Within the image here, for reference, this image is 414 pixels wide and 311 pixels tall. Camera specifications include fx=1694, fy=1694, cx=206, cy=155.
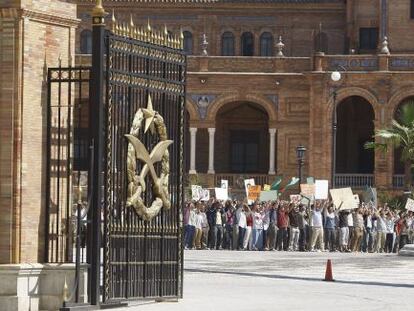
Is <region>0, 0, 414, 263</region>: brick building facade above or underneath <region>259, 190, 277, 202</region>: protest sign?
above

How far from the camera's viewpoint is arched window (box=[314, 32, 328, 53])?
260 ft

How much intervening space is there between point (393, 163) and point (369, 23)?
330 inches

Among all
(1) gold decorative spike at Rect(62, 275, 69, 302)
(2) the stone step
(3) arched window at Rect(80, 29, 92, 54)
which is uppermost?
(3) arched window at Rect(80, 29, 92, 54)

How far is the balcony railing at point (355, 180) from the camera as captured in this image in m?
71.9

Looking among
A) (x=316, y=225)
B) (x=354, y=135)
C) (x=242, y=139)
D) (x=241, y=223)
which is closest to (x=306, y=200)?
(x=316, y=225)

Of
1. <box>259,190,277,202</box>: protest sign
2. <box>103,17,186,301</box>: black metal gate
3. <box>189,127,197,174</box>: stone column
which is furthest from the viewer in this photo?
<box>189,127,197,174</box>: stone column

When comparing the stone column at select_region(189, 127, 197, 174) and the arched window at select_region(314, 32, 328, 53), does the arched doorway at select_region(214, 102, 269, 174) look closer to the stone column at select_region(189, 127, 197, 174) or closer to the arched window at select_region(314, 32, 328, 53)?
the stone column at select_region(189, 127, 197, 174)

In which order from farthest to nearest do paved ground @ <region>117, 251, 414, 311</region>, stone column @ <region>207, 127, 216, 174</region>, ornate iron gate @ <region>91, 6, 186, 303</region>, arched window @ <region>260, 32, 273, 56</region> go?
arched window @ <region>260, 32, 273, 56</region> < stone column @ <region>207, 127, 216, 174</region> < paved ground @ <region>117, 251, 414, 311</region> < ornate iron gate @ <region>91, 6, 186, 303</region>

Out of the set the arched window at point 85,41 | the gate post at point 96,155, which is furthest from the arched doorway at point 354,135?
the gate post at point 96,155

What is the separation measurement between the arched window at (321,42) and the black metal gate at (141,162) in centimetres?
5663

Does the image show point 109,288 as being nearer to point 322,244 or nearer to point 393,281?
point 393,281

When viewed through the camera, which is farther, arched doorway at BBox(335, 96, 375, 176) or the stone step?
arched doorway at BBox(335, 96, 375, 176)

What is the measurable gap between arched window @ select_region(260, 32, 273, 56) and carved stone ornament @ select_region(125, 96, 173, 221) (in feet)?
194

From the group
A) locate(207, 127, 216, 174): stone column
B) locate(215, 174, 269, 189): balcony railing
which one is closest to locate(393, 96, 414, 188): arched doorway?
locate(215, 174, 269, 189): balcony railing
